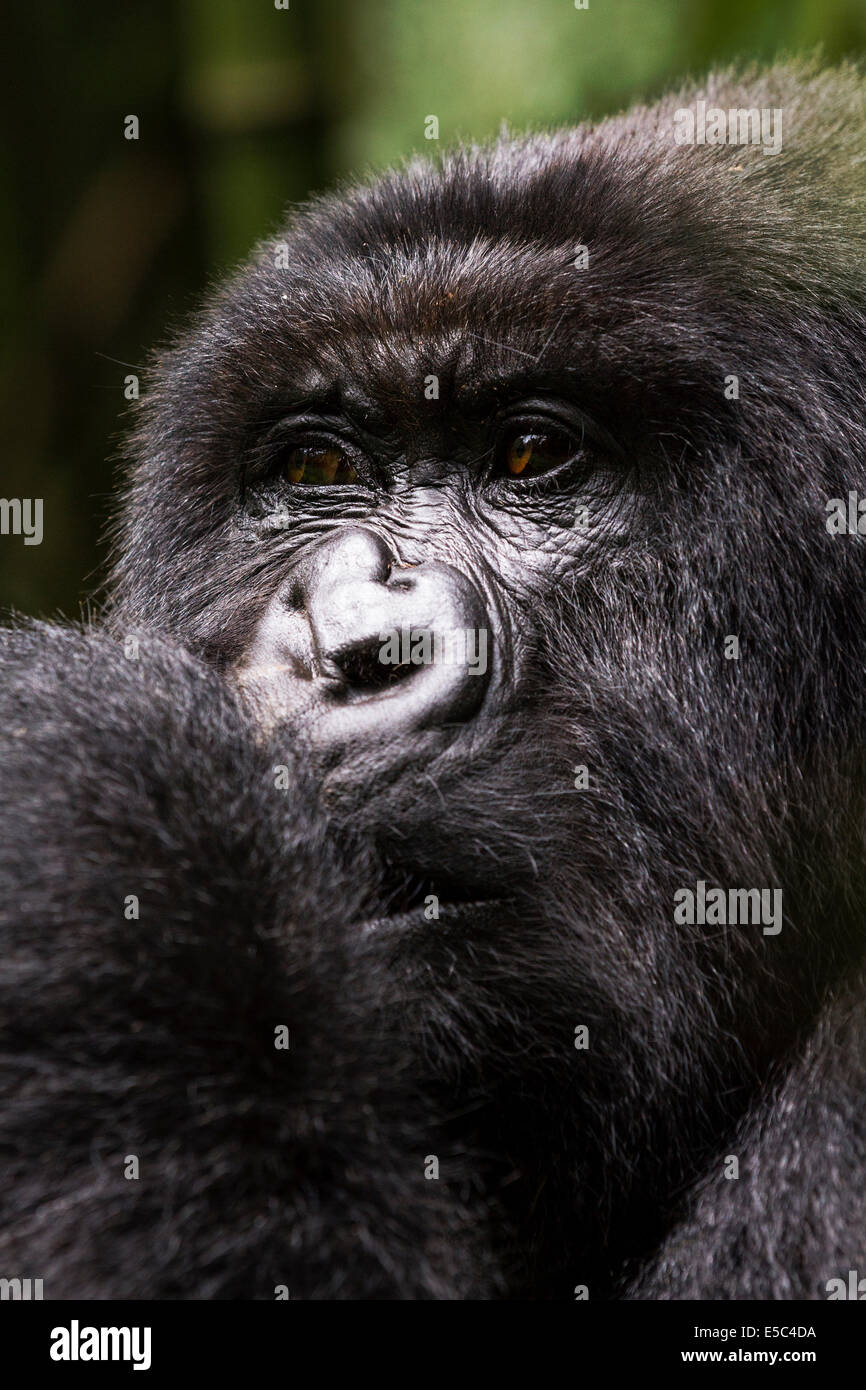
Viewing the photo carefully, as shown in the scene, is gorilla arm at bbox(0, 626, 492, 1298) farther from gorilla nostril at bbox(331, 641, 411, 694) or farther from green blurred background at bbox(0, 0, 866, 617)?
green blurred background at bbox(0, 0, 866, 617)

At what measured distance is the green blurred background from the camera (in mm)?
5426

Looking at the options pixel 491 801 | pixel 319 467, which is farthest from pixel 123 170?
pixel 491 801

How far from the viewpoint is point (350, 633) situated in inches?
91.4

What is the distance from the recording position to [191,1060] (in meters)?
1.88

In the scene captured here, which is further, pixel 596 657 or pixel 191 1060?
pixel 596 657

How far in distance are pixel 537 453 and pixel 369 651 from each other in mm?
519

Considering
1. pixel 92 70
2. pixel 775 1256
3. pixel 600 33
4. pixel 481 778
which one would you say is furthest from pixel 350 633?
pixel 92 70

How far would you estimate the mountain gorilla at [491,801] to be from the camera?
6.19 ft

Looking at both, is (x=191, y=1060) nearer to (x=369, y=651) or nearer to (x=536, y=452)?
(x=369, y=651)

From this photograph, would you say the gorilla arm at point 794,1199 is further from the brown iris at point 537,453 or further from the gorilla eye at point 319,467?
the gorilla eye at point 319,467

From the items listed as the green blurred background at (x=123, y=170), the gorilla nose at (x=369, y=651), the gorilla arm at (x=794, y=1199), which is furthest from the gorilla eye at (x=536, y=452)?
the green blurred background at (x=123, y=170)

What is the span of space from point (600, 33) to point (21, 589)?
288cm

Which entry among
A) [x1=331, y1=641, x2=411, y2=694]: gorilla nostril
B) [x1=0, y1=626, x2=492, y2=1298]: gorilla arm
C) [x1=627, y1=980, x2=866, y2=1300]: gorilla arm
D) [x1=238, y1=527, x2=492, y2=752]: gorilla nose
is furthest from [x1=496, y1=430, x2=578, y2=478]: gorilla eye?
[x1=627, y1=980, x2=866, y2=1300]: gorilla arm

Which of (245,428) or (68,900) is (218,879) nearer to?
(68,900)
